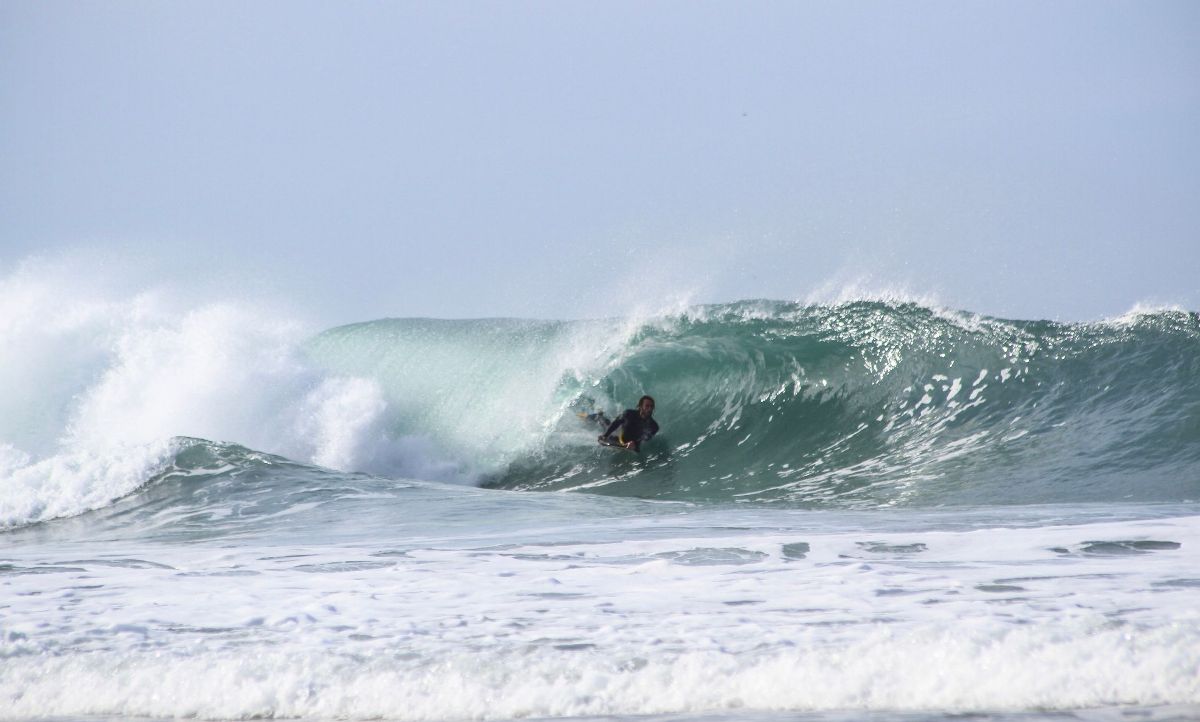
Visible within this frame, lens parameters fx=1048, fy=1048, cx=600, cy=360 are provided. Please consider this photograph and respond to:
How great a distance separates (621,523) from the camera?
6.47 m

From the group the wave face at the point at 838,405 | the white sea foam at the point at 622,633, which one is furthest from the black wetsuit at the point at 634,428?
the white sea foam at the point at 622,633

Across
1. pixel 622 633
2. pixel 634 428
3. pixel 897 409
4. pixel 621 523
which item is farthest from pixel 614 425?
pixel 622 633

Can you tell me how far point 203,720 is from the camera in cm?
297

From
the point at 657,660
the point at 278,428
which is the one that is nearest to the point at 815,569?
the point at 657,660

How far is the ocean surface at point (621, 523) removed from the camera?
3.06 meters

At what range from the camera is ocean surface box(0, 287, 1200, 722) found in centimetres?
306

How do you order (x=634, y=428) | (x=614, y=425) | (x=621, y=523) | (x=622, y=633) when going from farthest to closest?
(x=614, y=425) → (x=634, y=428) → (x=621, y=523) → (x=622, y=633)

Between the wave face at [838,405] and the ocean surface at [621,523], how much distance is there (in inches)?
2.0

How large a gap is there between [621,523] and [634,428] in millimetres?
4403

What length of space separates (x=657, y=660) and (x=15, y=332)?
12.8 metres

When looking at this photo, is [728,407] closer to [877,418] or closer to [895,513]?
[877,418]

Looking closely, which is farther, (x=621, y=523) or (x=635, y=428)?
(x=635, y=428)

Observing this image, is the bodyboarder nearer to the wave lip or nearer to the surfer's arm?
the surfer's arm

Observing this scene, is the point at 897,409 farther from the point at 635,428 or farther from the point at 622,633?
the point at 622,633
